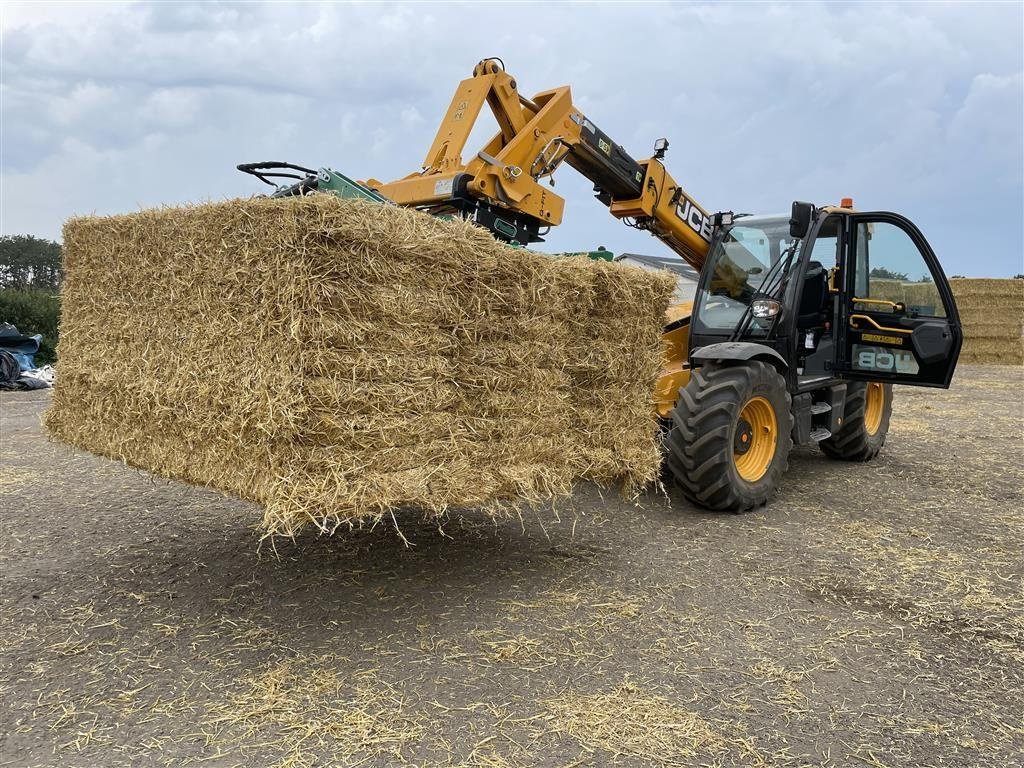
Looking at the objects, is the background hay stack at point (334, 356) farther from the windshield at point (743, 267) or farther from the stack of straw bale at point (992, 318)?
the stack of straw bale at point (992, 318)

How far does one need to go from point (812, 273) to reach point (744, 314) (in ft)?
2.64

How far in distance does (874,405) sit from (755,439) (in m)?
3.01

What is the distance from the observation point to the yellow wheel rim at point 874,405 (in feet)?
26.9

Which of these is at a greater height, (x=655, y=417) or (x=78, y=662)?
(x=655, y=417)

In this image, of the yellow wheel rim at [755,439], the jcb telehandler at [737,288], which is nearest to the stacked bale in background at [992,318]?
the jcb telehandler at [737,288]

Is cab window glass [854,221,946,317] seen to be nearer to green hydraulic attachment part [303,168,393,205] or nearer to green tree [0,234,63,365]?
green hydraulic attachment part [303,168,393,205]

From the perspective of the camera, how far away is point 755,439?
A: 19.8 ft

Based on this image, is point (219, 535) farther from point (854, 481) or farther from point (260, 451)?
point (854, 481)

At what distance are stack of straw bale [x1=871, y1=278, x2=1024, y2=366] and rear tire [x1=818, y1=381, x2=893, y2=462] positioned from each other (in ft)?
46.3

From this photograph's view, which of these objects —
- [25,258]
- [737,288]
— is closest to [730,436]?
[737,288]

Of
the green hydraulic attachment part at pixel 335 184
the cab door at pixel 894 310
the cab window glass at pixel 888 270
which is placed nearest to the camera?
the green hydraulic attachment part at pixel 335 184

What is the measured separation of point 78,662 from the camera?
332cm

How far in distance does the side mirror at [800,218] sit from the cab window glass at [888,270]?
3.08 ft

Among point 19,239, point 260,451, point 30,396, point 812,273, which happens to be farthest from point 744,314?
point 19,239
